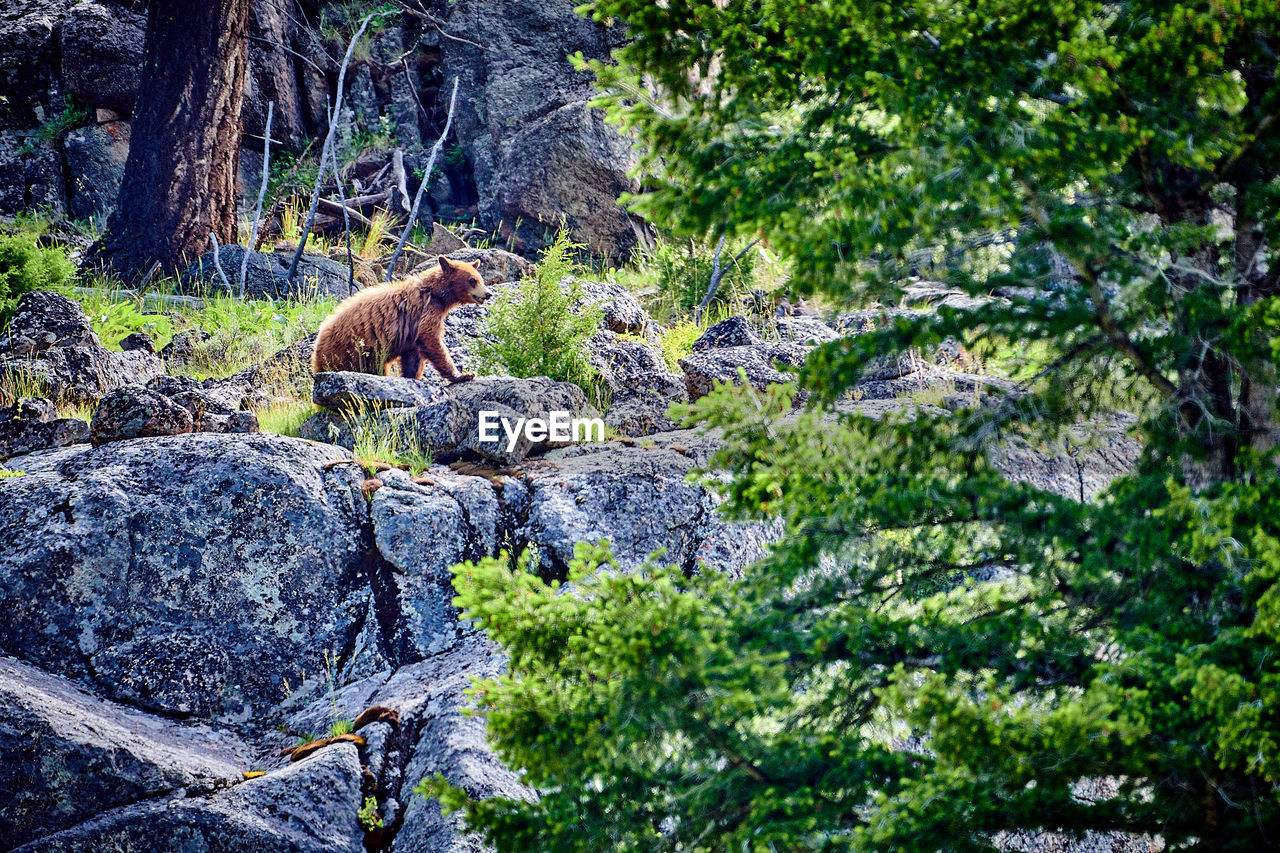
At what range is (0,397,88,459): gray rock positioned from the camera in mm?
7145

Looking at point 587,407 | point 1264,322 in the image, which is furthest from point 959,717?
point 587,407

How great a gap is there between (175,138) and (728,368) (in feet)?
29.6

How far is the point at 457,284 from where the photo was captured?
1029 cm

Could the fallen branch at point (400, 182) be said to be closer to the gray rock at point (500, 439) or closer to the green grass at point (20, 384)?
the green grass at point (20, 384)

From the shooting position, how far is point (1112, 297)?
3.40m

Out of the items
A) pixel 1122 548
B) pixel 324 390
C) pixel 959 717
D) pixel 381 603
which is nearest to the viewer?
pixel 959 717

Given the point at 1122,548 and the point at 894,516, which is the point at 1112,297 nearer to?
the point at 1122,548

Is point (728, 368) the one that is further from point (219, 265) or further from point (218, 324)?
point (219, 265)

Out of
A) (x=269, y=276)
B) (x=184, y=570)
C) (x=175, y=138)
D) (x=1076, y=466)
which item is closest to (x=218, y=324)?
(x=269, y=276)

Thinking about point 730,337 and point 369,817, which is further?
point 730,337

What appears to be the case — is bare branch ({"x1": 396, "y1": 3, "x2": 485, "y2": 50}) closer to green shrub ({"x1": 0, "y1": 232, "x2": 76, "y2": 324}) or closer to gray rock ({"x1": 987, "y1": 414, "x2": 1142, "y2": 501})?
green shrub ({"x1": 0, "y1": 232, "x2": 76, "y2": 324})

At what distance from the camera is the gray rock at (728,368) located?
8570 millimetres

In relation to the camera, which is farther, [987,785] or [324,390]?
[324,390]

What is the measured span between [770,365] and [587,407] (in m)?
1.87
